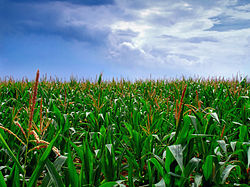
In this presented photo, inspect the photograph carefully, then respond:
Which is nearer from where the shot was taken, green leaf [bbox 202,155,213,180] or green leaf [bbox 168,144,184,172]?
green leaf [bbox 168,144,184,172]

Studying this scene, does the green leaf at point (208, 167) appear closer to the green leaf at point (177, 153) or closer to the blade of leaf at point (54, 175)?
the green leaf at point (177, 153)

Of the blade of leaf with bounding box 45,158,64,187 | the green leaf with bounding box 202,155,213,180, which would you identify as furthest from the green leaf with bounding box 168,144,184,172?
the blade of leaf with bounding box 45,158,64,187

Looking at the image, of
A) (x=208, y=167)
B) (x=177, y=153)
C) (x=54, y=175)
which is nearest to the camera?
(x=54, y=175)

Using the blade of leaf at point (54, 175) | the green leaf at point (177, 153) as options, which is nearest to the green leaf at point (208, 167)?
the green leaf at point (177, 153)

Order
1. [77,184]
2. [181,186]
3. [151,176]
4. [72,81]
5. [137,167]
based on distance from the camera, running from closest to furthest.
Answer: [77,184] → [181,186] → [151,176] → [137,167] → [72,81]

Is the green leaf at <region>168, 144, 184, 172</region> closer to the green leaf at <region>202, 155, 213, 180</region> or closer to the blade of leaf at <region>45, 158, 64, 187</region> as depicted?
the green leaf at <region>202, 155, 213, 180</region>

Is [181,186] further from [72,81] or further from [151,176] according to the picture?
[72,81]

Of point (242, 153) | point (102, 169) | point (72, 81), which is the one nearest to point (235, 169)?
point (242, 153)

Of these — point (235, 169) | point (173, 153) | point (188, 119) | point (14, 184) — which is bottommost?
point (235, 169)

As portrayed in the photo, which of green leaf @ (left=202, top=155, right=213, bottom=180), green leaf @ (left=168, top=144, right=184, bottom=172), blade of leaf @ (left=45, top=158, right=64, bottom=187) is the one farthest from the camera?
green leaf @ (left=202, top=155, right=213, bottom=180)

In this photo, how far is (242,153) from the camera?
6.20 feet

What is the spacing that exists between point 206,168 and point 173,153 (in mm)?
334

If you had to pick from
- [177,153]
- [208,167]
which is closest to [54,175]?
[177,153]

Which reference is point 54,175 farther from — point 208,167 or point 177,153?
point 208,167
